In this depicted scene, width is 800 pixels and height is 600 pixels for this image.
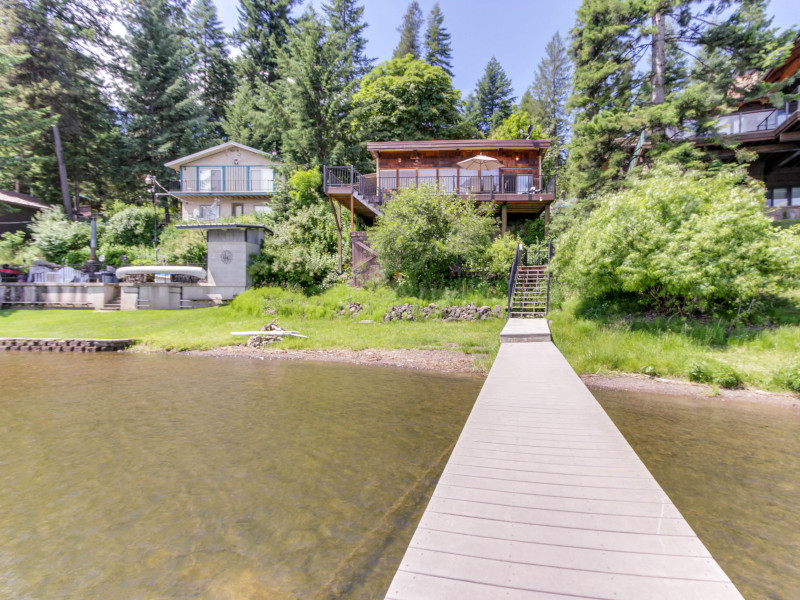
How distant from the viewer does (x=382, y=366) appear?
10648 mm

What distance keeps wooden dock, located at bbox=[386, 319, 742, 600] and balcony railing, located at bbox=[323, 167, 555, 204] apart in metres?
16.3

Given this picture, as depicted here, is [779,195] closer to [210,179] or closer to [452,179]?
[452,179]

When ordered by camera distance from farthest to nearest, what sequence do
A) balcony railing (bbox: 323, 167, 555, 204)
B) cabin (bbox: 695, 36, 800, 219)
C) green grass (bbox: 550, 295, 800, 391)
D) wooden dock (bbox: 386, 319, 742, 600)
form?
1. balcony railing (bbox: 323, 167, 555, 204)
2. cabin (bbox: 695, 36, 800, 219)
3. green grass (bbox: 550, 295, 800, 391)
4. wooden dock (bbox: 386, 319, 742, 600)

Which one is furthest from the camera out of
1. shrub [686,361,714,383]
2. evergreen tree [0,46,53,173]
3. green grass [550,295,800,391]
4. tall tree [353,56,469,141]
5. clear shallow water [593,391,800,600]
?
tall tree [353,56,469,141]

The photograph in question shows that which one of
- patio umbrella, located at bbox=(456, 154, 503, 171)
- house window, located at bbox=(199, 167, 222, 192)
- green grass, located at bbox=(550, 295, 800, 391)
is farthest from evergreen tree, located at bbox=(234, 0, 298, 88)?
green grass, located at bbox=(550, 295, 800, 391)

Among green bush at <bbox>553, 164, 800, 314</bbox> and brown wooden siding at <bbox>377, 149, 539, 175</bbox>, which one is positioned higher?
brown wooden siding at <bbox>377, 149, 539, 175</bbox>

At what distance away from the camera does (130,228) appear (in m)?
25.2

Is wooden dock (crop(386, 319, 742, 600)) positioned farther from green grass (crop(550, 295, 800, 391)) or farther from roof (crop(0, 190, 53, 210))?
roof (crop(0, 190, 53, 210))

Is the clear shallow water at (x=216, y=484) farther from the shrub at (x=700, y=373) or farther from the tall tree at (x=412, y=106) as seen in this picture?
the tall tree at (x=412, y=106)

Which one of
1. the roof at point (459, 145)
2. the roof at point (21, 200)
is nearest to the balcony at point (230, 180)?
the roof at point (21, 200)

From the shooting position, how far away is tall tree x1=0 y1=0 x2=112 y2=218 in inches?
1015

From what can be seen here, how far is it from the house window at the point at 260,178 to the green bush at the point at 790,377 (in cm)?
2816

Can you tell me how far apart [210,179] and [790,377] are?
31.9 meters

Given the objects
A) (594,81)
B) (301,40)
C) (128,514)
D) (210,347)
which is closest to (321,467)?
(128,514)
